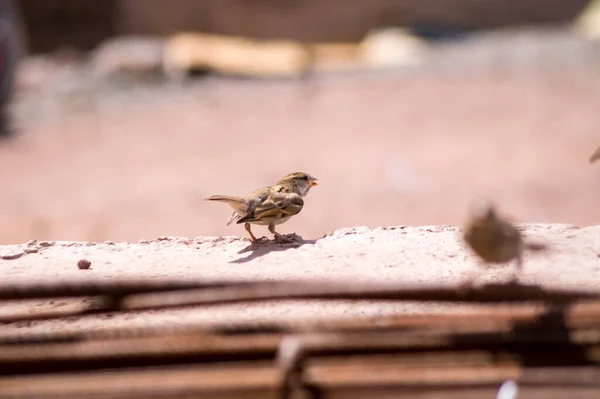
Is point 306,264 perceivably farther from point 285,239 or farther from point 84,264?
point 84,264

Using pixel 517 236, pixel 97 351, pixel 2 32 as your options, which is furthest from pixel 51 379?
pixel 2 32

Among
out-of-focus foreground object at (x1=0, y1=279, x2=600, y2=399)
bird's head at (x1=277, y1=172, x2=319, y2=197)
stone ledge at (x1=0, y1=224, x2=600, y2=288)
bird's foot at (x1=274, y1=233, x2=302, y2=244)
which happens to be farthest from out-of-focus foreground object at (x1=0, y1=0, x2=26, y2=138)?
out-of-focus foreground object at (x1=0, y1=279, x2=600, y2=399)

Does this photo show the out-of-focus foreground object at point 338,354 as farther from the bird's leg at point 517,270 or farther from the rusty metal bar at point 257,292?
the bird's leg at point 517,270

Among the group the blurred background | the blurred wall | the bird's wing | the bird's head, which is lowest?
the bird's wing

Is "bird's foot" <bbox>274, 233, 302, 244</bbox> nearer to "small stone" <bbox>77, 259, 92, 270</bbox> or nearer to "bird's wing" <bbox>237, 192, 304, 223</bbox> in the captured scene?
"bird's wing" <bbox>237, 192, 304, 223</bbox>

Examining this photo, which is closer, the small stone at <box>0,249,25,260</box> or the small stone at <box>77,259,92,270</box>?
the small stone at <box>77,259,92,270</box>

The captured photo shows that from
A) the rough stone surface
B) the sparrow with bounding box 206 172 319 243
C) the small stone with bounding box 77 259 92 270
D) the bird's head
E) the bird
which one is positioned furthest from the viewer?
the bird's head

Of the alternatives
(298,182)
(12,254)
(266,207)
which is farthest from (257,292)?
(298,182)

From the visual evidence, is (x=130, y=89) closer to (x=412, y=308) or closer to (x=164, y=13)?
(x=164, y=13)
